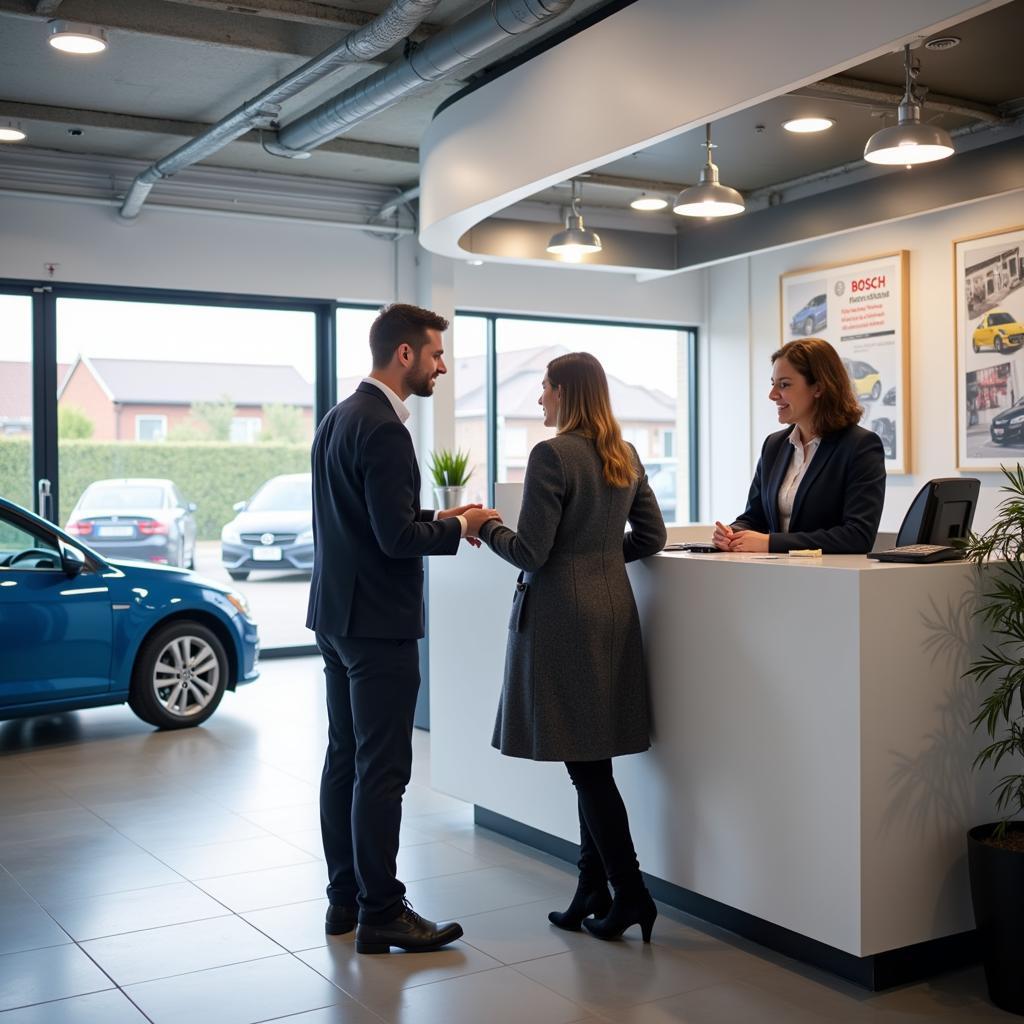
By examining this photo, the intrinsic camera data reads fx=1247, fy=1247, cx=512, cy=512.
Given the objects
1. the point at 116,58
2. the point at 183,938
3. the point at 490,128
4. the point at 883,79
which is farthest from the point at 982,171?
the point at 183,938

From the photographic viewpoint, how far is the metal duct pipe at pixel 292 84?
16.0 feet

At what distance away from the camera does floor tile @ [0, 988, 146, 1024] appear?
284cm

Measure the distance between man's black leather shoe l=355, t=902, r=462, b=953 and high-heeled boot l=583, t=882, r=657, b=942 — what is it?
1.39ft

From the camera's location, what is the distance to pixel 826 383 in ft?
12.1

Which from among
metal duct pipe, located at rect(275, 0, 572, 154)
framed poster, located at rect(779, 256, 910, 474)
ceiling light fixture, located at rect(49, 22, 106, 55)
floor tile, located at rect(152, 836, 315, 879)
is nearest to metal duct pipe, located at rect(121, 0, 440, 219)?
metal duct pipe, located at rect(275, 0, 572, 154)

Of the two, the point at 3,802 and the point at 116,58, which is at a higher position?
the point at 116,58

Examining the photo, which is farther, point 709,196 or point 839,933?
point 709,196

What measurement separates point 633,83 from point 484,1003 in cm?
339

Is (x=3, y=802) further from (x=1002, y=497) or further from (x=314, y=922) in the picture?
(x=1002, y=497)

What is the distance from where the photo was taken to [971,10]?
136 inches

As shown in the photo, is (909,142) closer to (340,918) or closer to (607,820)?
(607,820)

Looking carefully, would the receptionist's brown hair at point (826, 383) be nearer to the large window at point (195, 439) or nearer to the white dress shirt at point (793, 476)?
the white dress shirt at point (793, 476)

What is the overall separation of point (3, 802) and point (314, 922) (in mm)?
2001

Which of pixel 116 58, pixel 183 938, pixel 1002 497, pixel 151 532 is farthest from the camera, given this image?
pixel 151 532
